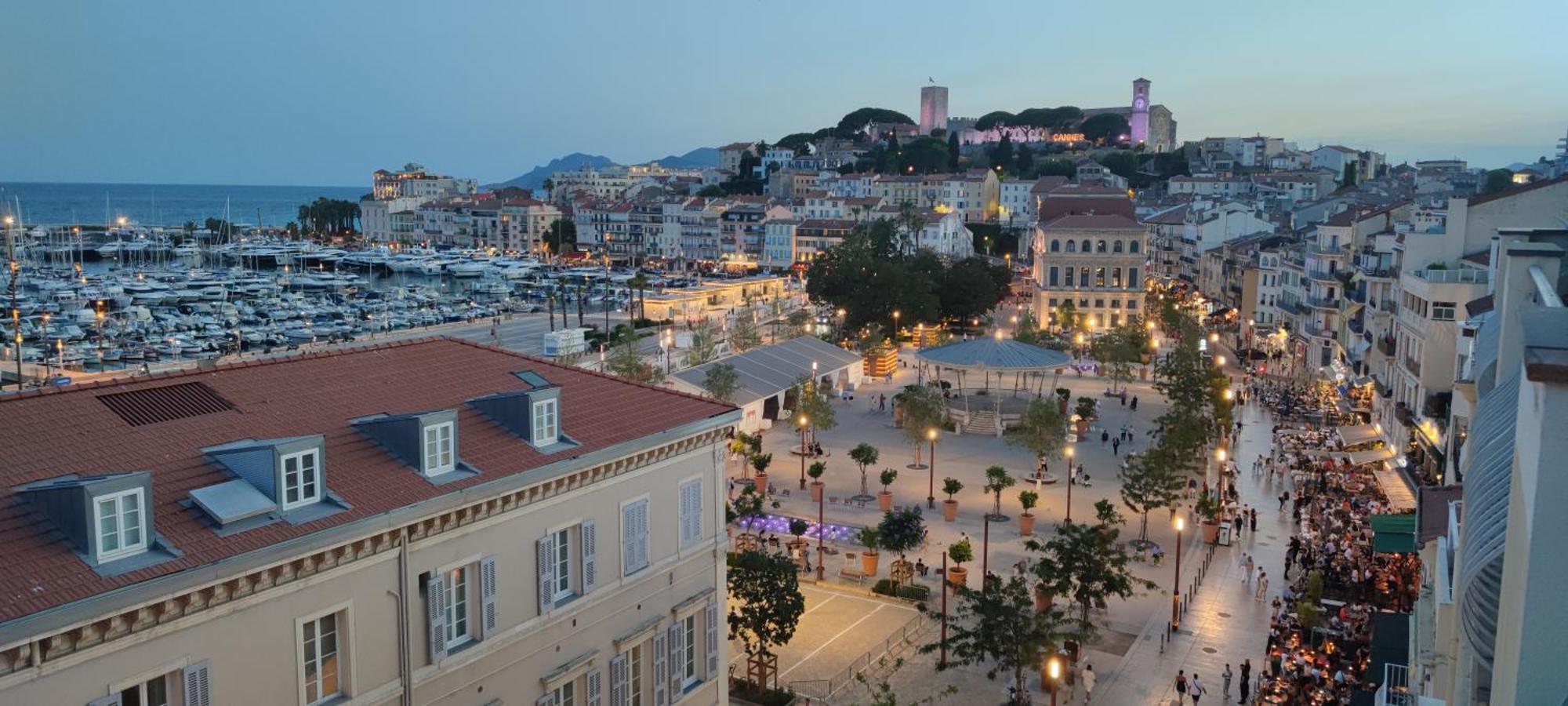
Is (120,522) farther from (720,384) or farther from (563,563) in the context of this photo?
(720,384)

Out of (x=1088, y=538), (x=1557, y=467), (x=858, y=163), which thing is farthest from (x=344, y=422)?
(x=858, y=163)

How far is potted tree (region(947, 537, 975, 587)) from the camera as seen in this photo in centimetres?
2717

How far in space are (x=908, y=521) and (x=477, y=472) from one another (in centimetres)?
1591

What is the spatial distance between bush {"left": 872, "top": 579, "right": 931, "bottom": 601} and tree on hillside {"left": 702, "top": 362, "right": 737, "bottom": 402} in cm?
1625

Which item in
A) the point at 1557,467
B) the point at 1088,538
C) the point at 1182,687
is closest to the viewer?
the point at 1557,467

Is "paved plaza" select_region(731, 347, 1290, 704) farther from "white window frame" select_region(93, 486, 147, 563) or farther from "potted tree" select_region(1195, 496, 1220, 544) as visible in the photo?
"white window frame" select_region(93, 486, 147, 563)

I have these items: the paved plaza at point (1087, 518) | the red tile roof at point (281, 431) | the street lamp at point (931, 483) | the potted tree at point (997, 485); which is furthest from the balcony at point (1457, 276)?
the red tile roof at point (281, 431)

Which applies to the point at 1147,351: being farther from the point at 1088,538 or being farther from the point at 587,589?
the point at 587,589

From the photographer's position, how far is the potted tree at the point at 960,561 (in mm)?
27172

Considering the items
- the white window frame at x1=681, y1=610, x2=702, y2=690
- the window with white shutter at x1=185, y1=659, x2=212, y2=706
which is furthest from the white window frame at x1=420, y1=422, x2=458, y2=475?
the white window frame at x1=681, y1=610, x2=702, y2=690

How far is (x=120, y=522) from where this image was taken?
10.9m

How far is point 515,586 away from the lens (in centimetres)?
1519

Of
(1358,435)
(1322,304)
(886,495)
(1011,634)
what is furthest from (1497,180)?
(1011,634)

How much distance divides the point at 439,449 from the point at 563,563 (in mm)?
2821
